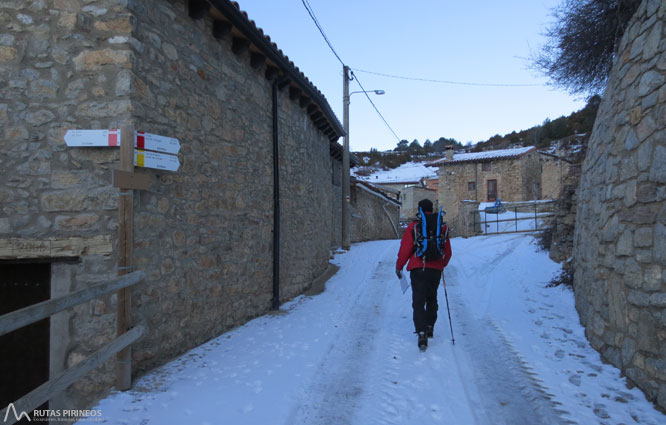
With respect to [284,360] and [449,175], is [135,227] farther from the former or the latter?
[449,175]

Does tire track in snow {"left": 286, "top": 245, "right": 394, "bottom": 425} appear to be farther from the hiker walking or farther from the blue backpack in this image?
the blue backpack

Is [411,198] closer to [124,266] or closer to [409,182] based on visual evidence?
[409,182]

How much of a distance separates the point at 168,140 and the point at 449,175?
31.0 meters

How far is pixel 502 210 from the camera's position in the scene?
22.2m

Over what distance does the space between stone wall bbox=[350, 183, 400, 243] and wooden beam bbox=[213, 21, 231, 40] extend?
12.5 m

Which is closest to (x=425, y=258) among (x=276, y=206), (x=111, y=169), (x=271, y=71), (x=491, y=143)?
(x=276, y=206)

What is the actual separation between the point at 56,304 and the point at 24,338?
234 cm

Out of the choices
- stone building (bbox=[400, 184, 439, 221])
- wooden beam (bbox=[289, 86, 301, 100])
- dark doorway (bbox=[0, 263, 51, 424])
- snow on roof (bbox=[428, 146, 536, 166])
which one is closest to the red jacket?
dark doorway (bbox=[0, 263, 51, 424])

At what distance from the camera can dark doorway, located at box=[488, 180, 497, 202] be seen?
31.0 meters

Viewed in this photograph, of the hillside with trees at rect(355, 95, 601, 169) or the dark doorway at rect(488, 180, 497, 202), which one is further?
the hillside with trees at rect(355, 95, 601, 169)

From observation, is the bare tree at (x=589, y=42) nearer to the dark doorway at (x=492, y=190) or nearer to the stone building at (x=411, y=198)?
the dark doorway at (x=492, y=190)

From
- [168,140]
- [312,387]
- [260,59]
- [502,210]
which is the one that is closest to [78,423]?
[312,387]

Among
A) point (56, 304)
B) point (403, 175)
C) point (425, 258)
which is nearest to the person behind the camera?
point (56, 304)

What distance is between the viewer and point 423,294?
4871 millimetres
